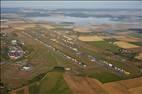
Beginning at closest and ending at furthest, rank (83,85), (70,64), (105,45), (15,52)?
1. (83,85)
2. (70,64)
3. (15,52)
4. (105,45)

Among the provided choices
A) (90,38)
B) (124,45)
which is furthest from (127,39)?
(90,38)

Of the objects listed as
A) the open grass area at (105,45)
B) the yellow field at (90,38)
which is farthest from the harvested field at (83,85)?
the yellow field at (90,38)

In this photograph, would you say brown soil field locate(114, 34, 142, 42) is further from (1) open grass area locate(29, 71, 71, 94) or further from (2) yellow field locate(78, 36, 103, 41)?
(1) open grass area locate(29, 71, 71, 94)

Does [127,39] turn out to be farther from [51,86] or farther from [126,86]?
[51,86]

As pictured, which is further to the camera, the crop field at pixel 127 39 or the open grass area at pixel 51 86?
the crop field at pixel 127 39

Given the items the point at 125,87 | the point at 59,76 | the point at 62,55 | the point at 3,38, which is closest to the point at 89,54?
the point at 62,55

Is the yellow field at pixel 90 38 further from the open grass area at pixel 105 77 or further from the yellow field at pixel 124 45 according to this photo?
the open grass area at pixel 105 77

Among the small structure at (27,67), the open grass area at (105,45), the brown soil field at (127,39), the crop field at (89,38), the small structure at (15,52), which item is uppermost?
the brown soil field at (127,39)

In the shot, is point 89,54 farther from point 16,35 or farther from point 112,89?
point 16,35

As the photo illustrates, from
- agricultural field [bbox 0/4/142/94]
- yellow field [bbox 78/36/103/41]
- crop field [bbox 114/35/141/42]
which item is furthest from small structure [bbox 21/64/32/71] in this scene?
crop field [bbox 114/35/141/42]
